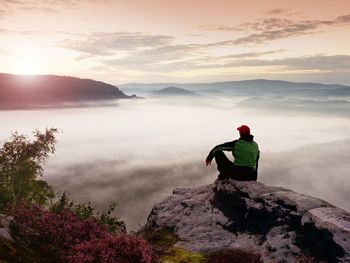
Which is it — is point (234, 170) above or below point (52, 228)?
above

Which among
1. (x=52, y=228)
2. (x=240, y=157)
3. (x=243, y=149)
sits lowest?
(x=52, y=228)

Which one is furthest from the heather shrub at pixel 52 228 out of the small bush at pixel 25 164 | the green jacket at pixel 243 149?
the small bush at pixel 25 164

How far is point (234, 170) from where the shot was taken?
15430 millimetres

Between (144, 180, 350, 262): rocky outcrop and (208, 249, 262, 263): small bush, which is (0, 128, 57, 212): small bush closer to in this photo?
(144, 180, 350, 262): rocky outcrop

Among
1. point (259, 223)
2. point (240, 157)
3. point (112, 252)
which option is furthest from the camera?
point (240, 157)

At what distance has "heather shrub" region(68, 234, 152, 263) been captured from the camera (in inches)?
388

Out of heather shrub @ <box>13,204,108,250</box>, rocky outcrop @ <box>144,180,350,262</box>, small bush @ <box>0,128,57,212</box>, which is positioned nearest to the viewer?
heather shrub @ <box>13,204,108,250</box>

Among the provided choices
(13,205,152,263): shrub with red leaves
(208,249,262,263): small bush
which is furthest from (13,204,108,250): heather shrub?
(208,249,262,263): small bush

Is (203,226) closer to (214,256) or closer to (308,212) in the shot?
(214,256)

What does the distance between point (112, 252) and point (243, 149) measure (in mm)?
6839

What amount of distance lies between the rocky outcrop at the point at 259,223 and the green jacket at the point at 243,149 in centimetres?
82

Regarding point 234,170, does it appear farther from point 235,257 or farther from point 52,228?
point 52,228

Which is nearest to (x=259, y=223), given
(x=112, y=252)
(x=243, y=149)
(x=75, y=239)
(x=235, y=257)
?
(x=235, y=257)

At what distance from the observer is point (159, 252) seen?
12539 mm
